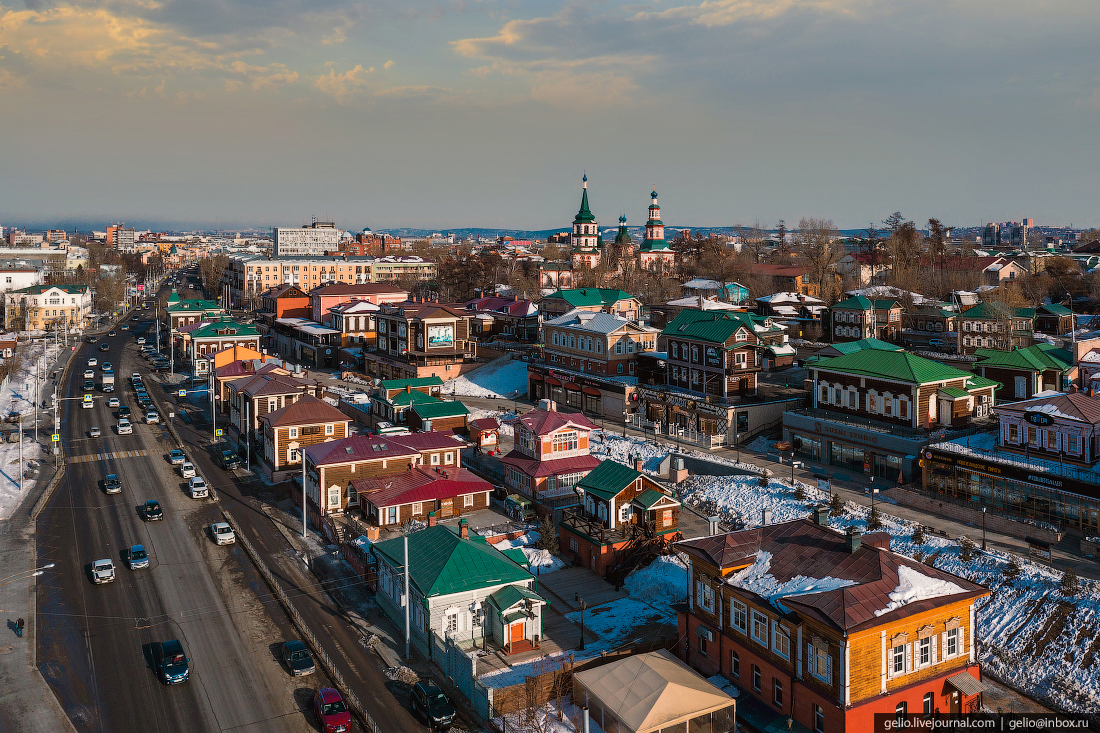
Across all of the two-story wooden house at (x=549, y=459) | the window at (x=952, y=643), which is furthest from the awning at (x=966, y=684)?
the two-story wooden house at (x=549, y=459)

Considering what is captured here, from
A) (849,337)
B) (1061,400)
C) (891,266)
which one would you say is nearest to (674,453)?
(1061,400)

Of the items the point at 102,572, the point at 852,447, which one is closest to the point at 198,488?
the point at 102,572

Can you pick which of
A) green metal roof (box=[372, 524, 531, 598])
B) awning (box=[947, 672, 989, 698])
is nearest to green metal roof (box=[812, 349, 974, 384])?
awning (box=[947, 672, 989, 698])

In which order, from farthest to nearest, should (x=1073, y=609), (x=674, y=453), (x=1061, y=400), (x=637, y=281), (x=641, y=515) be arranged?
(x=637, y=281), (x=674, y=453), (x=1061, y=400), (x=641, y=515), (x=1073, y=609)

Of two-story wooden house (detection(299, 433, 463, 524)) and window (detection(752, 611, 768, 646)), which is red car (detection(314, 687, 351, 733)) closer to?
window (detection(752, 611, 768, 646))

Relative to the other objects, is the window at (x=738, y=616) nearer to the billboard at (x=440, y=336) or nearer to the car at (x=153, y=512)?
the car at (x=153, y=512)

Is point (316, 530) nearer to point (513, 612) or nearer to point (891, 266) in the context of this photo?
point (513, 612)

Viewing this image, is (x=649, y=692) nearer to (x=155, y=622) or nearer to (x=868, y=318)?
(x=155, y=622)
